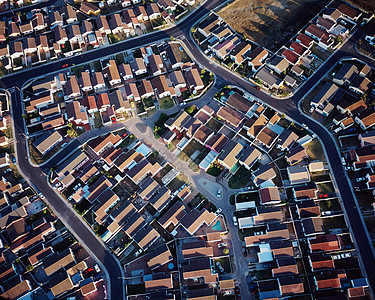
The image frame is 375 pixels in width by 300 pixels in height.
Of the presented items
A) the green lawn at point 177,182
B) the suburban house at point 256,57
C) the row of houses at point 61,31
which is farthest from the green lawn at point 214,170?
the row of houses at point 61,31

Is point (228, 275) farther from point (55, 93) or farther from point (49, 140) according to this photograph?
point (55, 93)

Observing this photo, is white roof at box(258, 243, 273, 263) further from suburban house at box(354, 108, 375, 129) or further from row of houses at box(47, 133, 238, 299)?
suburban house at box(354, 108, 375, 129)

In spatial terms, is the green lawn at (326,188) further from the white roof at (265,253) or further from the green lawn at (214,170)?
the green lawn at (214,170)

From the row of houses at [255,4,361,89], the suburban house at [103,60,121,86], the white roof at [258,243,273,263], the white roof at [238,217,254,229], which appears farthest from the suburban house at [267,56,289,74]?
the white roof at [258,243,273,263]

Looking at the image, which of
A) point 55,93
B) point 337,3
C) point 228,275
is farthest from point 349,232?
point 55,93

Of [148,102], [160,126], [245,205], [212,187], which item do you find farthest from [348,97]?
[148,102]

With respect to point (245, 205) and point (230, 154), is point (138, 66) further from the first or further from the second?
point (245, 205)
